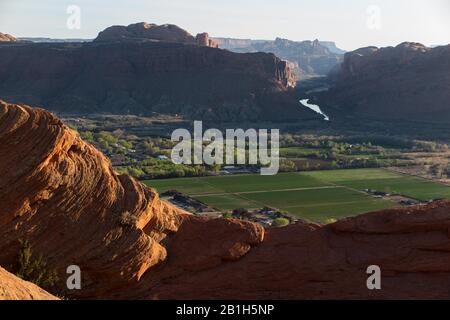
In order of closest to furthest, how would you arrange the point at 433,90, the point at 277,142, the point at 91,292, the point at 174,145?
the point at 91,292 → the point at 174,145 → the point at 277,142 → the point at 433,90

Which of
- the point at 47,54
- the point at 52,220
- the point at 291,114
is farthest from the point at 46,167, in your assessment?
the point at 47,54

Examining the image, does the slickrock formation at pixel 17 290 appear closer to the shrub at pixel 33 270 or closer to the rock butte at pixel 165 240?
the shrub at pixel 33 270

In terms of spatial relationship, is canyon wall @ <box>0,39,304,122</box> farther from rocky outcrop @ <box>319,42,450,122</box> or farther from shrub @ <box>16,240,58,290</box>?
shrub @ <box>16,240,58,290</box>

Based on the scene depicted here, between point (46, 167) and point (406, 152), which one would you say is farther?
point (406, 152)

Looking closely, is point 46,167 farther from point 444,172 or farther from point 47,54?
point 47,54

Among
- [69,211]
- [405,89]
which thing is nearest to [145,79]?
[405,89]

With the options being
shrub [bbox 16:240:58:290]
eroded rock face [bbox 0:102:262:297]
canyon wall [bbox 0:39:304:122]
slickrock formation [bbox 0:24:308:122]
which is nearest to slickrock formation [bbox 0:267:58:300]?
shrub [bbox 16:240:58:290]

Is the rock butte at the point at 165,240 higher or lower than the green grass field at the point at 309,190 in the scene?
higher

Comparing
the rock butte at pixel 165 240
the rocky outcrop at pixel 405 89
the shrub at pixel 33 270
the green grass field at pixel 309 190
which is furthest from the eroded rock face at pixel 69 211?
the rocky outcrop at pixel 405 89
